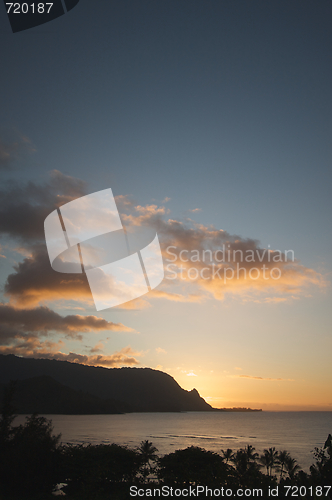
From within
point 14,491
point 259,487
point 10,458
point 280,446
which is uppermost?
point 259,487

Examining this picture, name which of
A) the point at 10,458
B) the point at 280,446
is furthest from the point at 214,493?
the point at 280,446

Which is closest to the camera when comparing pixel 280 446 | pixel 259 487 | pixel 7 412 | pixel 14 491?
pixel 259 487

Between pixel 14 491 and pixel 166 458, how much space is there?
413 inches

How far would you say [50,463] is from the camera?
23.4 m

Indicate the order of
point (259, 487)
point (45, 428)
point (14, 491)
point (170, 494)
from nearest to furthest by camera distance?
point (259, 487) < point (170, 494) < point (14, 491) < point (45, 428)

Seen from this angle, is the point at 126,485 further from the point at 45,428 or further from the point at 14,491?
the point at 45,428

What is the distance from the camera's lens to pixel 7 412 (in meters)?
36.6

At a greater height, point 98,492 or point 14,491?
point 98,492

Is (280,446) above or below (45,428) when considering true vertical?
below

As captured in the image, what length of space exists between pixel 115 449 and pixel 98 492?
21.6ft

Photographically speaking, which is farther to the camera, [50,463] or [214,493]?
[50,463]

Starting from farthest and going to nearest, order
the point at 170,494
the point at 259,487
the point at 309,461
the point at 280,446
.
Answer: the point at 280,446, the point at 309,461, the point at 170,494, the point at 259,487

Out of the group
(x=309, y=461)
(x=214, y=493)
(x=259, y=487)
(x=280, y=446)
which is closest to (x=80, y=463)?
(x=214, y=493)

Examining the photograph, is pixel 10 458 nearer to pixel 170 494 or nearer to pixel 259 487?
pixel 170 494
